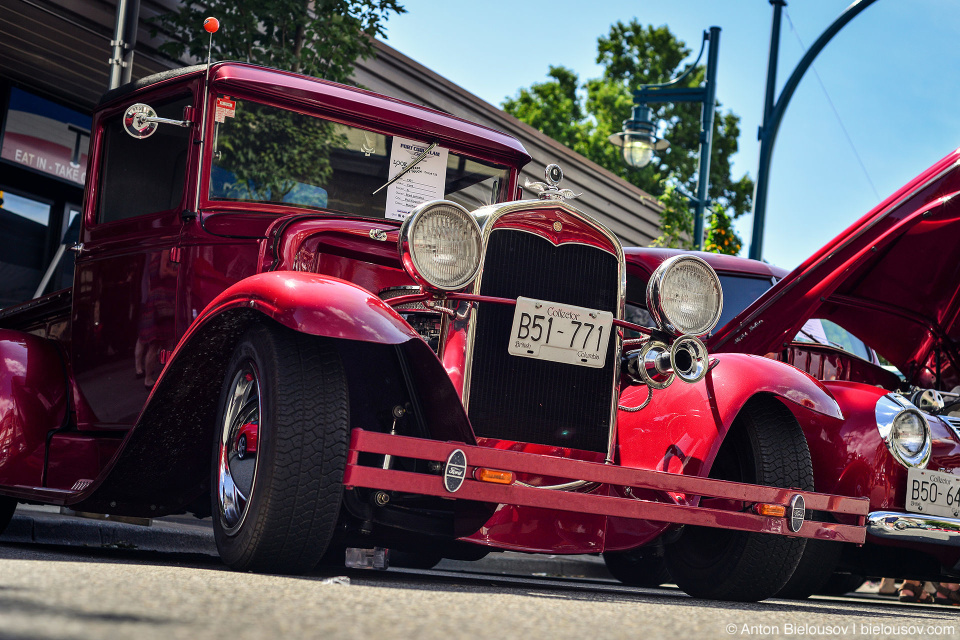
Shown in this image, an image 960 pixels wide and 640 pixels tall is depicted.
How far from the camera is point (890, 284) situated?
18.8 ft

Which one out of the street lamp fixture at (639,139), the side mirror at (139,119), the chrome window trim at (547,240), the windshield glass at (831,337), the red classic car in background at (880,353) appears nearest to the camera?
the chrome window trim at (547,240)

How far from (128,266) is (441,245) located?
194 centimetres

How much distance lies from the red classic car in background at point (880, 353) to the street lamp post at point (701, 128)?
631 centimetres

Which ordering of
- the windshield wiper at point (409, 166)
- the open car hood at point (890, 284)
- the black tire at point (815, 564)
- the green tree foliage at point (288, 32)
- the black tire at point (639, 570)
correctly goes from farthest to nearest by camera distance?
the green tree foliage at point (288, 32) < the black tire at point (639, 570) < the open car hood at point (890, 284) < the black tire at point (815, 564) < the windshield wiper at point (409, 166)

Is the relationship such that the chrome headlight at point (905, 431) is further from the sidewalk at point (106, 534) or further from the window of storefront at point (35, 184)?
the window of storefront at point (35, 184)

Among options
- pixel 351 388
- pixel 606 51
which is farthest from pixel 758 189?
pixel 606 51

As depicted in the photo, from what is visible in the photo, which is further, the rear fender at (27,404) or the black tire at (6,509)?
the black tire at (6,509)

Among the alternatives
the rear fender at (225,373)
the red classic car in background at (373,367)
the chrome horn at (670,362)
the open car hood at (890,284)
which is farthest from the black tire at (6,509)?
the open car hood at (890,284)

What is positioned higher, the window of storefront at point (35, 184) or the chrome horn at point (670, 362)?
the window of storefront at point (35, 184)

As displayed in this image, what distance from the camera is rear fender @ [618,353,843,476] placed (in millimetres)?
4004

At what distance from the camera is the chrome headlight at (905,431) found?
15.8 ft

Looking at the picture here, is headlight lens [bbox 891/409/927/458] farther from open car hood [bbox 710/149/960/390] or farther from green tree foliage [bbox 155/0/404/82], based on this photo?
green tree foliage [bbox 155/0/404/82]

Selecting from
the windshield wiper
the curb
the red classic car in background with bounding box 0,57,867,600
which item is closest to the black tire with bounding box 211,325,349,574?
the red classic car in background with bounding box 0,57,867,600

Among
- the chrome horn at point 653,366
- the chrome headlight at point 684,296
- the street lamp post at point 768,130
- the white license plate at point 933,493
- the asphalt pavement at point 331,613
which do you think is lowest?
the asphalt pavement at point 331,613
